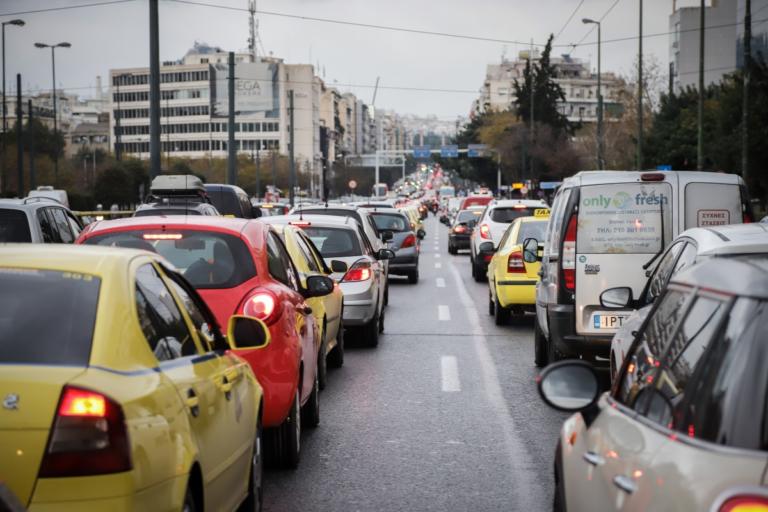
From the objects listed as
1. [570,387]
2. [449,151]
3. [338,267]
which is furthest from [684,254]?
[449,151]

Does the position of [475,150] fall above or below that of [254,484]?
above

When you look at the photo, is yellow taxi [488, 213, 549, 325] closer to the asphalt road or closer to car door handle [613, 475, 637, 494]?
the asphalt road

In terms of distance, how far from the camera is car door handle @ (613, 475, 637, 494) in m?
3.47

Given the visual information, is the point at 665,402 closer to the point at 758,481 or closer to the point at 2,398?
the point at 758,481

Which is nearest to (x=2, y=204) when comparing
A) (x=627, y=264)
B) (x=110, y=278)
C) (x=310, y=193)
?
(x=627, y=264)

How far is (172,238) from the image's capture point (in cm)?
829

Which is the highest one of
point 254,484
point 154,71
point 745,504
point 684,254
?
point 154,71

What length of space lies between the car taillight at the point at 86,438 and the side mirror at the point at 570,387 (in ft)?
4.50

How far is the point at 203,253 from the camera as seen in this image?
322 inches

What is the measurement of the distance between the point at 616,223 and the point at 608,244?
196mm

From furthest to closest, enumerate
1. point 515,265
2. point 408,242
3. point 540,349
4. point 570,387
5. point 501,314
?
point 408,242 < point 501,314 < point 515,265 < point 540,349 < point 570,387

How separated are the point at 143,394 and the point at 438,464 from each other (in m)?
4.42

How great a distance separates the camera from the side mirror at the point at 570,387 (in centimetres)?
427

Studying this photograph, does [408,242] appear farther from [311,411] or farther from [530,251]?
[311,411]
